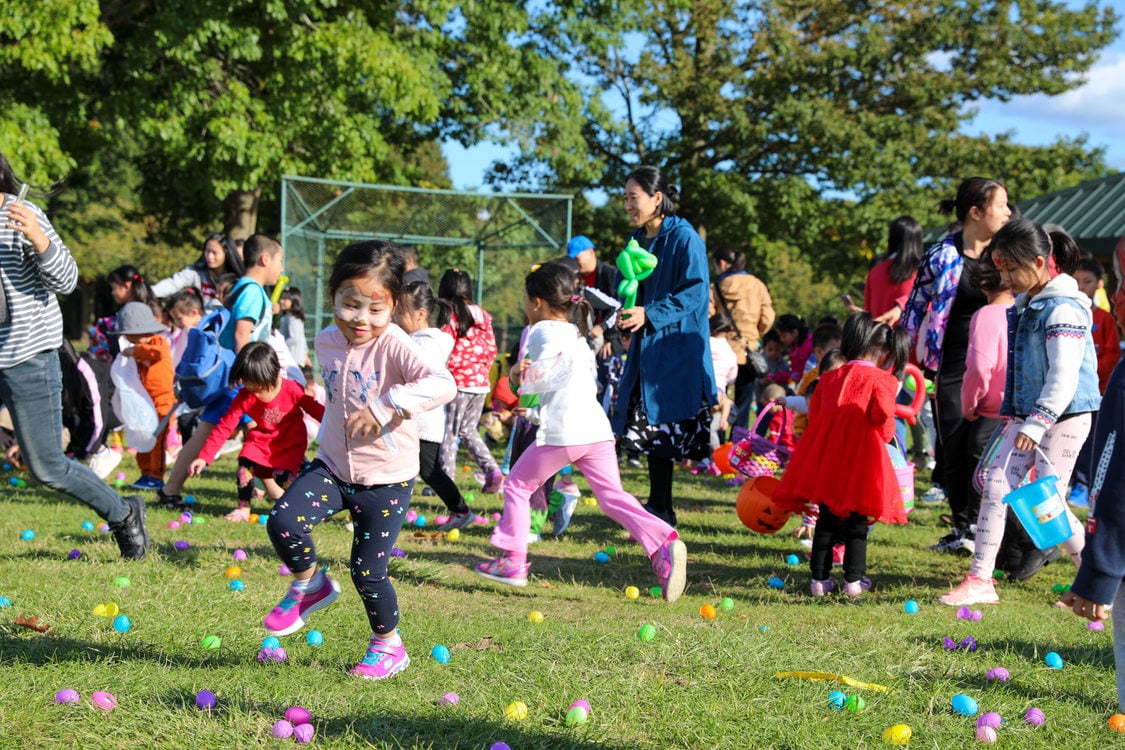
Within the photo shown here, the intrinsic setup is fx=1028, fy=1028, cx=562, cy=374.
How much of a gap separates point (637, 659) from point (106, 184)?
41405mm

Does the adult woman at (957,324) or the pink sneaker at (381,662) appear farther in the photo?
the adult woman at (957,324)

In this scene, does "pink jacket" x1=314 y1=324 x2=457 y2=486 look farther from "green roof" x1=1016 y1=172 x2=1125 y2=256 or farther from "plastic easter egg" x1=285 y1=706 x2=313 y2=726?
"green roof" x1=1016 y1=172 x2=1125 y2=256

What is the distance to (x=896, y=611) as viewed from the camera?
4.93 m

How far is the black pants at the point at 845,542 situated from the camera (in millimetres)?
5320

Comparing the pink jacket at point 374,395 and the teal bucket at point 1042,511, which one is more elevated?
the pink jacket at point 374,395

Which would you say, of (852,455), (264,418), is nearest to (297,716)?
(852,455)

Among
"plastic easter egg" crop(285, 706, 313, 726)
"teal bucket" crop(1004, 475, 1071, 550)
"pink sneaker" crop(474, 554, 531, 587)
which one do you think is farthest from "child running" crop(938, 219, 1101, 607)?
"plastic easter egg" crop(285, 706, 313, 726)

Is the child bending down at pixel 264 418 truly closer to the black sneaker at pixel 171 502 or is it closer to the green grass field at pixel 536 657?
the black sneaker at pixel 171 502

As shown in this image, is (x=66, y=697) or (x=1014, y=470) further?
(x=1014, y=470)

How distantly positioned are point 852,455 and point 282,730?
10.6ft

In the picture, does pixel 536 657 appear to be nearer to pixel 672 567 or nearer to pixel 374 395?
pixel 374 395

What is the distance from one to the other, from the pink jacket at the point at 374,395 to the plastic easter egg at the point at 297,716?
0.82 metres

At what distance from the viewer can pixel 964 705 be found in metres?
3.51

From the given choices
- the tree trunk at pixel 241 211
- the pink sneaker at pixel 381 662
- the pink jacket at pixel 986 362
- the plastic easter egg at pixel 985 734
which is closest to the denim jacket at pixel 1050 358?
the pink jacket at pixel 986 362
